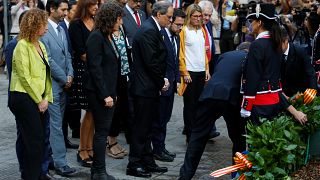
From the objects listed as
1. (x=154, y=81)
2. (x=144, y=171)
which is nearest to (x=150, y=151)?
(x=144, y=171)

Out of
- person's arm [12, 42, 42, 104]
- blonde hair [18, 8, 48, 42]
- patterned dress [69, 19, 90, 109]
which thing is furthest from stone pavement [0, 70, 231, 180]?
blonde hair [18, 8, 48, 42]

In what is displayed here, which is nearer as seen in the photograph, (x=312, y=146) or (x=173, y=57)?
(x=312, y=146)

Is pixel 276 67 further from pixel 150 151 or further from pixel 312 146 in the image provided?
Answer: pixel 150 151

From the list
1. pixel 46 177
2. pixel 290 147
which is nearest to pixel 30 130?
pixel 46 177

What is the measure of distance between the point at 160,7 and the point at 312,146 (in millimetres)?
2450

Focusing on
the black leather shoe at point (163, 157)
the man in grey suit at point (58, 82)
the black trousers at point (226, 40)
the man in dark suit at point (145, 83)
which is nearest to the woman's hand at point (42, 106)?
the man in grey suit at point (58, 82)

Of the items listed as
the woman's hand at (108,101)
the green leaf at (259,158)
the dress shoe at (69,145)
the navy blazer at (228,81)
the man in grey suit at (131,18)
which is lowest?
the dress shoe at (69,145)

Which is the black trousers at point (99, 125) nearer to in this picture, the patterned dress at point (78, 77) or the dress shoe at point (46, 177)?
the dress shoe at point (46, 177)

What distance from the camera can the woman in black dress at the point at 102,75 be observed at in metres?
7.29

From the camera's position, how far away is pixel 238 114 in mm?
7125

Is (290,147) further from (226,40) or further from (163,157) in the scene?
(226,40)

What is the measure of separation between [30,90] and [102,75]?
839 millimetres

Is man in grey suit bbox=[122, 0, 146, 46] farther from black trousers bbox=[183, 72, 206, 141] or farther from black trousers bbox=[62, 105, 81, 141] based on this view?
black trousers bbox=[62, 105, 81, 141]

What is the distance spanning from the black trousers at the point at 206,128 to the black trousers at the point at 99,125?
908 mm
